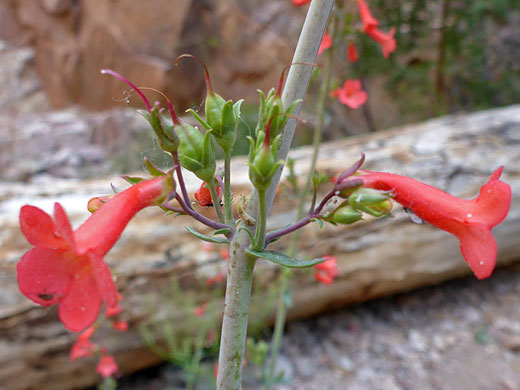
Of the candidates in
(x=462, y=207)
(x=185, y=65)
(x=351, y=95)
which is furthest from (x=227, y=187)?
(x=185, y=65)

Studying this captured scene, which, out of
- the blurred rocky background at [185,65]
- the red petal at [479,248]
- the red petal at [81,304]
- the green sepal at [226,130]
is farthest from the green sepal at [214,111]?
the blurred rocky background at [185,65]

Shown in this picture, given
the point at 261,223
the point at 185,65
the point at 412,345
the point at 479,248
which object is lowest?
the point at 412,345

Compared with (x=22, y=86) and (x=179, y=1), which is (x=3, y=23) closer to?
(x=22, y=86)

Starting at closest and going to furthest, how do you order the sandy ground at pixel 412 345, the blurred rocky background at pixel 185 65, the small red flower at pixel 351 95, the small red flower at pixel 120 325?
the small red flower at pixel 351 95
the small red flower at pixel 120 325
the sandy ground at pixel 412 345
the blurred rocky background at pixel 185 65

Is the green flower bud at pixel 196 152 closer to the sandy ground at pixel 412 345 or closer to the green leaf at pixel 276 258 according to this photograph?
the green leaf at pixel 276 258

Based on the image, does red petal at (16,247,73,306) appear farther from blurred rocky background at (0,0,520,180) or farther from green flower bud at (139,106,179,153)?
blurred rocky background at (0,0,520,180)

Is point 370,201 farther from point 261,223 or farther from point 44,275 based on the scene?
point 44,275
